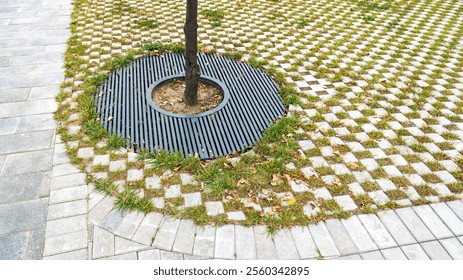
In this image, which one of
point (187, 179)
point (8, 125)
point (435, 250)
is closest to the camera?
point (435, 250)

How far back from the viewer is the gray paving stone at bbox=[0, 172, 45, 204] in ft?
11.1

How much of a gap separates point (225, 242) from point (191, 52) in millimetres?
2419

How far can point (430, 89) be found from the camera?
535 centimetres

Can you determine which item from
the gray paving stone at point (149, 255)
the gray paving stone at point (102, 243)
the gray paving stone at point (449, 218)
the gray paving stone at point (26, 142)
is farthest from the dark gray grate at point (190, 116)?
the gray paving stone at point (449, 218)

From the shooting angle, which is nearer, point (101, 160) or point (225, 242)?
point (225, 242)

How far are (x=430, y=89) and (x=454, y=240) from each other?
292 centimetres

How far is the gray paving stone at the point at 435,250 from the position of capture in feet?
9.95

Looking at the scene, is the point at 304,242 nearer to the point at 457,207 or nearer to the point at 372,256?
the point at 372,256

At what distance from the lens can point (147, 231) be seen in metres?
3.09

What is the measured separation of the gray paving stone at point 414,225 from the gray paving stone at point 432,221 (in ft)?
0.16

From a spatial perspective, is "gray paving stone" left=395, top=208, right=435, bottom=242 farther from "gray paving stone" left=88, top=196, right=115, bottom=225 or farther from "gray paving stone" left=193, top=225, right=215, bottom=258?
"gray paving stone" left=88, top=196, right=115, bottom=225

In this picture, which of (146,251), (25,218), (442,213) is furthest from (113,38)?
(442,213)

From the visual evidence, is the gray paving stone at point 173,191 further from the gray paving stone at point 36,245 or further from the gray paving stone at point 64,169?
the gray paving stone at point 36,245

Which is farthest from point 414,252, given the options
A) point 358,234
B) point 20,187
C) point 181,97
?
point 20,187
